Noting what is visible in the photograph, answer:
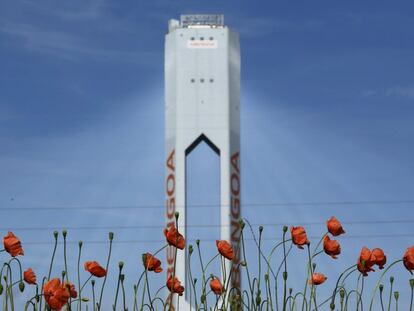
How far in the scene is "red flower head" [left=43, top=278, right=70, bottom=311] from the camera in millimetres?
4023

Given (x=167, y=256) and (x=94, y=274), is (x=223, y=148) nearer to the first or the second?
(x=167, y=256)

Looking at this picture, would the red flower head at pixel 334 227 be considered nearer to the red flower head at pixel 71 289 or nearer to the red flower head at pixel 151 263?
the red flower head at pixel 151 263

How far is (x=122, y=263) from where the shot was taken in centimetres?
411

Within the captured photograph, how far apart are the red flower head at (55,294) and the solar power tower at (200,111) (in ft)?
97.9

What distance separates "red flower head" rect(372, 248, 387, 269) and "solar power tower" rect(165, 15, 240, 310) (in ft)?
96.9

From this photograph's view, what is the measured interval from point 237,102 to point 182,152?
322cm

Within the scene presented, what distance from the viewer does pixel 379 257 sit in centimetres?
446

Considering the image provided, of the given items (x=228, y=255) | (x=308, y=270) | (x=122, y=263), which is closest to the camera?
(x=122, y=263)

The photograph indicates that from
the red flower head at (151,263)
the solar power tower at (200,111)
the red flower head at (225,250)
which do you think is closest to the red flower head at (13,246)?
the red flower head at (151,263)

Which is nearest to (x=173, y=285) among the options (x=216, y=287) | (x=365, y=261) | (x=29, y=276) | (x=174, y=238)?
(x=174, y=238)

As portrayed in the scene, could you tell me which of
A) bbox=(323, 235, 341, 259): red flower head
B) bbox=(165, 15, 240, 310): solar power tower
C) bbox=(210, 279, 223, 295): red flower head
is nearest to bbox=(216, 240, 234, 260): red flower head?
bbox=(210, 279, 223, 295): red flower head

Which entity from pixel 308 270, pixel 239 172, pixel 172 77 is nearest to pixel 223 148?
pixel 239 172

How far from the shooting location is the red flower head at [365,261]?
4457 mm

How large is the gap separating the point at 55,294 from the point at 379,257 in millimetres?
1598
